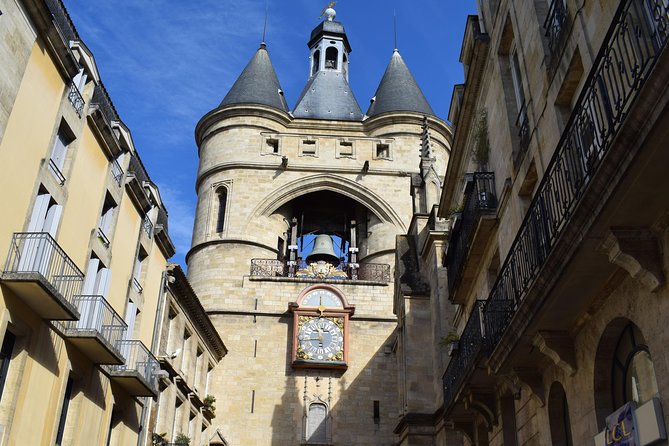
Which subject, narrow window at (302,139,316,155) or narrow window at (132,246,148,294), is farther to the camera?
narrow window at (302,139,316,155)

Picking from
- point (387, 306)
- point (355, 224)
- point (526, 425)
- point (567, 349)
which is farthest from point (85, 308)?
point (355, 224)

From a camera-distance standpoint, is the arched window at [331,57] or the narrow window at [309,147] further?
the arched window at [331,57]

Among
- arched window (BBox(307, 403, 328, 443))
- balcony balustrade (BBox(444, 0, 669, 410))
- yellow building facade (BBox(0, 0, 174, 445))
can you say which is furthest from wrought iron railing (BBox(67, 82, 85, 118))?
arched window (BBox(307, 403, 328, 443))

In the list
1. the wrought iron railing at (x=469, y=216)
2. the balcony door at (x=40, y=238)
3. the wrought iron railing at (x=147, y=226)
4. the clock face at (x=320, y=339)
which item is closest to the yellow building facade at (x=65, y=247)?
the balcony door at (x=40, y=238)

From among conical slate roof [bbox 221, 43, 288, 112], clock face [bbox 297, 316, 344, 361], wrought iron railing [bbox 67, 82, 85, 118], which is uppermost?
conical slate roof [bbox 221, 43, 288, 112]

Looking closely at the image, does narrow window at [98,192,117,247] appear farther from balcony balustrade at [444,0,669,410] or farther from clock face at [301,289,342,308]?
clock face at [301,289,342,308]

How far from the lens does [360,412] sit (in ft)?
83.0

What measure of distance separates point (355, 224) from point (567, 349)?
24.3 metres

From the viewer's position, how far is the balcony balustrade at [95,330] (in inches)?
478

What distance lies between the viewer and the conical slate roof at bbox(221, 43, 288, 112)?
3228cm

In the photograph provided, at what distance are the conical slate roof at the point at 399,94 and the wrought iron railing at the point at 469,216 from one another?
66.4 ft

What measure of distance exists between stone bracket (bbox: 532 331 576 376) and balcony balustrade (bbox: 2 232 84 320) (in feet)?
22.3

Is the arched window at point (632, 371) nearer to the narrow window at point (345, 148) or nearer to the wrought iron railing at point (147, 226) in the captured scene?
the wrought iron railing at point (147, 226)

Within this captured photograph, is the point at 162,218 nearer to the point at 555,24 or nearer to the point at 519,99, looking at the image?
the point at 519,99
